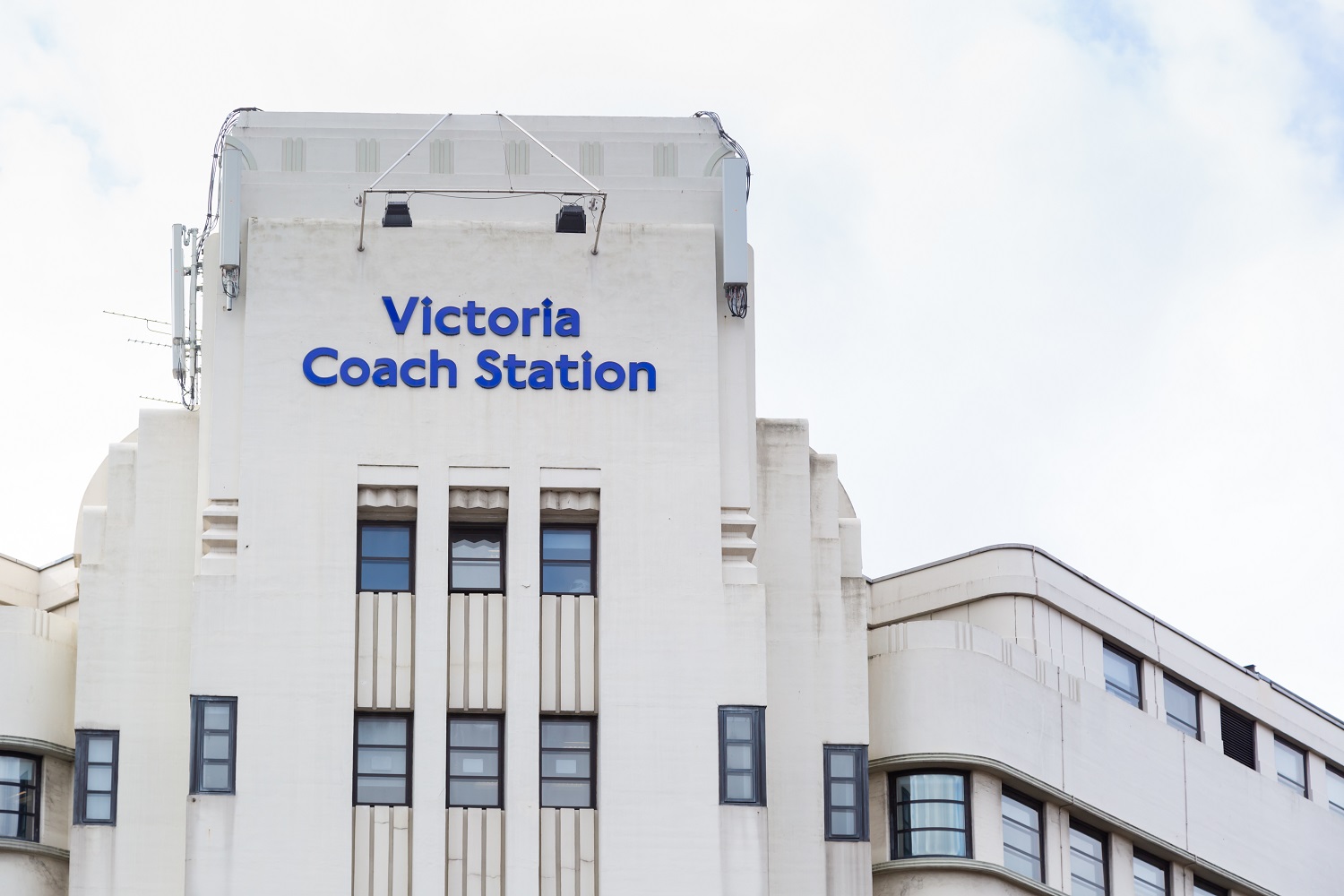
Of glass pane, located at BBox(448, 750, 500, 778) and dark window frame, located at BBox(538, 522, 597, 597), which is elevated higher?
dark window frame, located at BBox(538, 522, 597, 597)

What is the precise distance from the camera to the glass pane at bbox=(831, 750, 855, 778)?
55844mm

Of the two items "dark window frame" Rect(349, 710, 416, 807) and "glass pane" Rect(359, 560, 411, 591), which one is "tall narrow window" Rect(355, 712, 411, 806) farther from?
"glass pane" Rect(359, 560, 411, 591)

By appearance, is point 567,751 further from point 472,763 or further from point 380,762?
point 380,762

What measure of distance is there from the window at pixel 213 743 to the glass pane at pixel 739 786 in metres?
9.16

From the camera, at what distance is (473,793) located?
53594 millimetres

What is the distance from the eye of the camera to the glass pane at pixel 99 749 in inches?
2152

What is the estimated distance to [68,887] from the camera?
5453 cm

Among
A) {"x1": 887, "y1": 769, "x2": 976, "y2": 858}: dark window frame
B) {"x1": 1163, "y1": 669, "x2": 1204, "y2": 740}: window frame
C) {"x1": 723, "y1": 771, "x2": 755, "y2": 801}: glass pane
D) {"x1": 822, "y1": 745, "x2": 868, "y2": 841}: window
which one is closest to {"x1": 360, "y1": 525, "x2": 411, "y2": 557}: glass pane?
{"x1": 723, "y1": 771, "x2": 755, "y2": 801}: glass pane

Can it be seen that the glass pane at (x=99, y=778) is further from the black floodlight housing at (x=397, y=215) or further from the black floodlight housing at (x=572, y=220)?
the black floodlight housing at (x=572, y=220)

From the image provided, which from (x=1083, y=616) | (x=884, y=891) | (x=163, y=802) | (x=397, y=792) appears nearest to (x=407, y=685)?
(x=397, y=792)

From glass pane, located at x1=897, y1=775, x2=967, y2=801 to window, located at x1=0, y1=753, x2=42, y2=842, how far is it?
56.6 ft

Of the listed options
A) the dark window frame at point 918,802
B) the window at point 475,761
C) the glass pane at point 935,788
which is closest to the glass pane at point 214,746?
the window at point 475,761

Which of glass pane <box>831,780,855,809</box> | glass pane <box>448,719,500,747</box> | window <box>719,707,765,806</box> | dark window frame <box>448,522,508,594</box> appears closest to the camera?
window <box>719,707,765,806</box>

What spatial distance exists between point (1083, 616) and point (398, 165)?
57.7 ft
